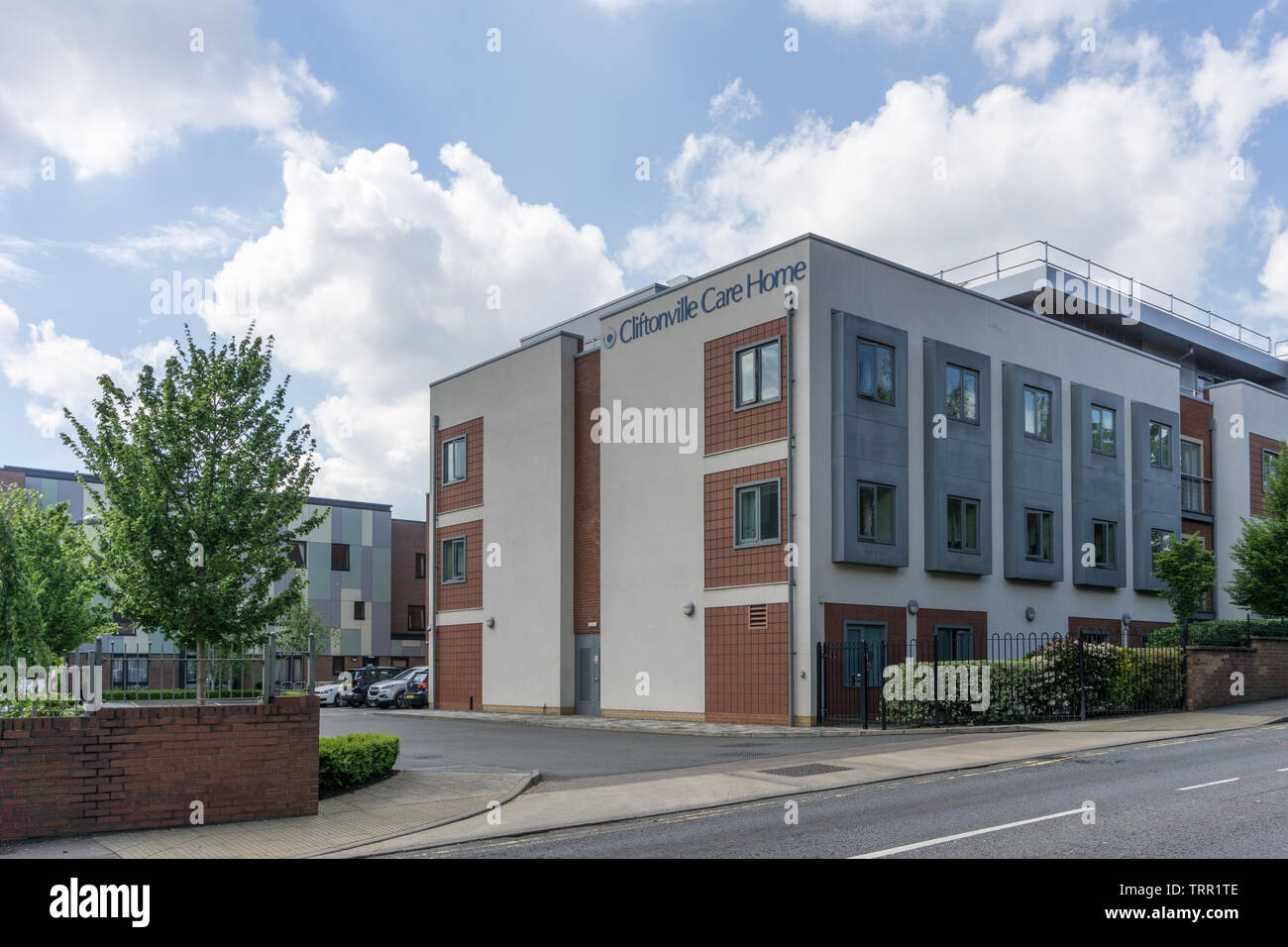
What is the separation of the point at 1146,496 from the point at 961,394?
9.78 metres

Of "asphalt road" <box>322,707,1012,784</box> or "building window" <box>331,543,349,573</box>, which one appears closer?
"asphalt road" <box>322,707,1012,784</box>

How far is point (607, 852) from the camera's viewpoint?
1029 centimetres

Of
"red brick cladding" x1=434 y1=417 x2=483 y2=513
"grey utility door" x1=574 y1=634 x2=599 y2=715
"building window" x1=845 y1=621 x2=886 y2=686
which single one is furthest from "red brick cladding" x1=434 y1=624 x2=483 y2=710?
"building window" x1=845 y1=621 x2=886 y2=686

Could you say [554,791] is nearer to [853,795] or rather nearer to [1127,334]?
[853,795]

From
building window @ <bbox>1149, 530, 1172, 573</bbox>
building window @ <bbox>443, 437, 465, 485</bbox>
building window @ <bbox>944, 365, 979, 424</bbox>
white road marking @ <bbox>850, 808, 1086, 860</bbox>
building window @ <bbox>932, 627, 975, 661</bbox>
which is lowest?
white road marking @ <bbox>850, 808, 1086, 860</bbox>

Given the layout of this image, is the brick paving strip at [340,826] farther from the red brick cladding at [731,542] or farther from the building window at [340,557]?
the building window at [340,557]

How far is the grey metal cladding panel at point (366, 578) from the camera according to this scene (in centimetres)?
6425

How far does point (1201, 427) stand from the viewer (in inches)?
1588

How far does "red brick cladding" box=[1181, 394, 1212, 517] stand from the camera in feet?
130

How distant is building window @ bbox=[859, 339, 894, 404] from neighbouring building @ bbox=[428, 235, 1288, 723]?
0.19ft

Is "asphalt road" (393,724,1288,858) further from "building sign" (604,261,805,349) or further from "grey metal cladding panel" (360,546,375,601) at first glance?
"grey metal cladding panel" (360,546,375,601)

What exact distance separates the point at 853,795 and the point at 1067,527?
71.9 feet

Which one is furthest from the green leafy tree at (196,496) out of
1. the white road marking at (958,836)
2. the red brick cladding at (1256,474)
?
the red brick cladding at (1256,474)

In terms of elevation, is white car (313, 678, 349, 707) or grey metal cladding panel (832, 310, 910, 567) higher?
grey metal cladding panel (832, 310, 910, 567)
